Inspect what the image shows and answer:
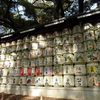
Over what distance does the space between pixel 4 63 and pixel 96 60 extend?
4.08m

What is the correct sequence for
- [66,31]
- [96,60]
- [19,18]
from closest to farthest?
[96,60] < [66,31] < [19,18]

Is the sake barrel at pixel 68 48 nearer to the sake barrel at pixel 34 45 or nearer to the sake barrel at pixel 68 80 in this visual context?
the sake barrel at pixel 68 80

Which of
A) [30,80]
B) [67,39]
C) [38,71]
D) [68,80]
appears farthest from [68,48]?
[30,80]

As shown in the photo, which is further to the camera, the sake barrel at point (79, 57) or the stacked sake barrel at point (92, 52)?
the sake barrel at point (79, 57)

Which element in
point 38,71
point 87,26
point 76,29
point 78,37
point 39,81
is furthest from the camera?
point 38,71

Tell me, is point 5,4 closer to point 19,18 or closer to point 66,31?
point 19,18

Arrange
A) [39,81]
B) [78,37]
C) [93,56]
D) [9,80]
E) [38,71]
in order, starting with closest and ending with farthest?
[93,56] < [78,37] < [39,81] < [38,71] < [9,80]

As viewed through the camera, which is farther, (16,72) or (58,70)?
(16,72)

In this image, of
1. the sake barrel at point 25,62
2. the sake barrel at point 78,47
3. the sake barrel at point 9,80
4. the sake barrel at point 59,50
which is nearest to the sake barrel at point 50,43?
the sake barrel at point 59,50

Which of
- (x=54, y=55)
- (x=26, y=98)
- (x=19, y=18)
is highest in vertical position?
(x=19, y=18)

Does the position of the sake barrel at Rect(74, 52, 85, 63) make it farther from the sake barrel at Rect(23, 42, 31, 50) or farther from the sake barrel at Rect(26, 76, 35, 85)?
the sake barrel at Rect(23, 42, 31, 50)

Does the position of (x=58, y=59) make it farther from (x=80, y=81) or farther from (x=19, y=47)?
(x=19, y=47)

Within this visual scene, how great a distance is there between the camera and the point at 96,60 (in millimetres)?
6102

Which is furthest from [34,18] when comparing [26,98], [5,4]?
[26,98]
